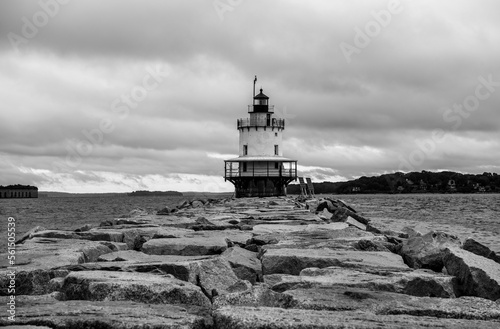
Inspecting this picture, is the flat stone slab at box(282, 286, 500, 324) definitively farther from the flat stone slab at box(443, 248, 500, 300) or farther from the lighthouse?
the lighthouse

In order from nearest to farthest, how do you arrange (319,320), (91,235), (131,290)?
(319,320) < (131,290) < (91,235)

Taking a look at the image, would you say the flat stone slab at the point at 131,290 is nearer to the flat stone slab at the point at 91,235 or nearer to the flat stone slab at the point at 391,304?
the flat stone slab at the point at 391,304

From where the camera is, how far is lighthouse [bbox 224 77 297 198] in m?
37.9

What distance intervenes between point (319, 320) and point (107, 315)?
51.4 inches

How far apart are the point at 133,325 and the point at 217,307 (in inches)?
27.0

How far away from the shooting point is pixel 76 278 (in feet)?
15.2

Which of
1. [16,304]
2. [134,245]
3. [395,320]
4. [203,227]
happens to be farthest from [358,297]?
[203,227]

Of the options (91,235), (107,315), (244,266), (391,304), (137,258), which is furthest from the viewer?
(91,235)

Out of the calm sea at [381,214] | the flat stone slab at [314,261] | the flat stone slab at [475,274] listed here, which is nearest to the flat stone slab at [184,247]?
the flat stone slab at [314,261]

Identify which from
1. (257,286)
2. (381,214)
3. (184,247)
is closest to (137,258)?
(184,247)

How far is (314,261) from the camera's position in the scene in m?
5.82

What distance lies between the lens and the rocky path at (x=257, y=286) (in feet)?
11.8

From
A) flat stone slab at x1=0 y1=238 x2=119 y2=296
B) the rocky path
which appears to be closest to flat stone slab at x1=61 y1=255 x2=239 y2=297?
the rocky path

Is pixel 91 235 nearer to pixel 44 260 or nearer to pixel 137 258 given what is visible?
pixel 137 258
